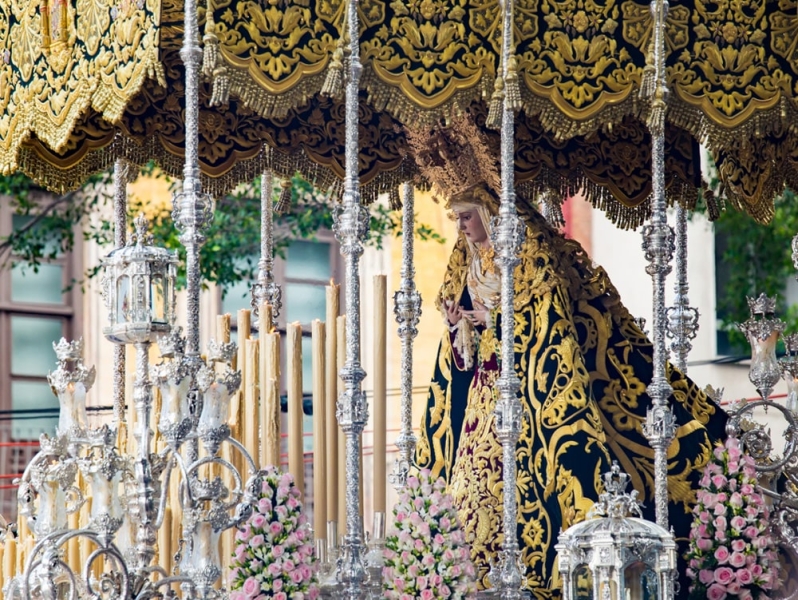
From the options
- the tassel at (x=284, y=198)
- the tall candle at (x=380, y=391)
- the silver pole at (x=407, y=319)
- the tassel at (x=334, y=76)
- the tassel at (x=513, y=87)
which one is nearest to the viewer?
the tassel at (x=334, y=76)

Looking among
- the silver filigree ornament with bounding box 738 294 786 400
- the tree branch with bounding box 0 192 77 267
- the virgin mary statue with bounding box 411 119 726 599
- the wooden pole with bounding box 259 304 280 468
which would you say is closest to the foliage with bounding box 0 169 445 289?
the tree branch with bounding box 0 192 77 267

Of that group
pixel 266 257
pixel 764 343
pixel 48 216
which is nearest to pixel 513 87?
pixel 266 257

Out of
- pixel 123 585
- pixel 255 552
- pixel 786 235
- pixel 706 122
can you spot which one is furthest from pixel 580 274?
pixel 786 235

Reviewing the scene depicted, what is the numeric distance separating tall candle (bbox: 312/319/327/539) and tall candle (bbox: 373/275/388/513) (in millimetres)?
242

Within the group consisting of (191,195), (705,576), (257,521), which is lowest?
(705,576)

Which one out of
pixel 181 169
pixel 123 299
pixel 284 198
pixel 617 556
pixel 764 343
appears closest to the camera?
pixel 123 299

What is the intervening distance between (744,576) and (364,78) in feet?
8.39

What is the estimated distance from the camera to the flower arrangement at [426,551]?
795 centimetres

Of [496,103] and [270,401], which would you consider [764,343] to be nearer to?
[496,103]

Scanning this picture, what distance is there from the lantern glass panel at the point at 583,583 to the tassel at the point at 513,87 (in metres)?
1.84

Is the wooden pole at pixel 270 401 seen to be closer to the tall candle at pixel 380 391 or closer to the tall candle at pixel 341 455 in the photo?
the tall candle at pixel 341 455

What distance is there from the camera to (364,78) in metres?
8.21

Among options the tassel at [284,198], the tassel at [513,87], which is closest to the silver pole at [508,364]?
the tassel at [513,87]

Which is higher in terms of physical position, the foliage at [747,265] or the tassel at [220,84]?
the tassel at [220,84]
